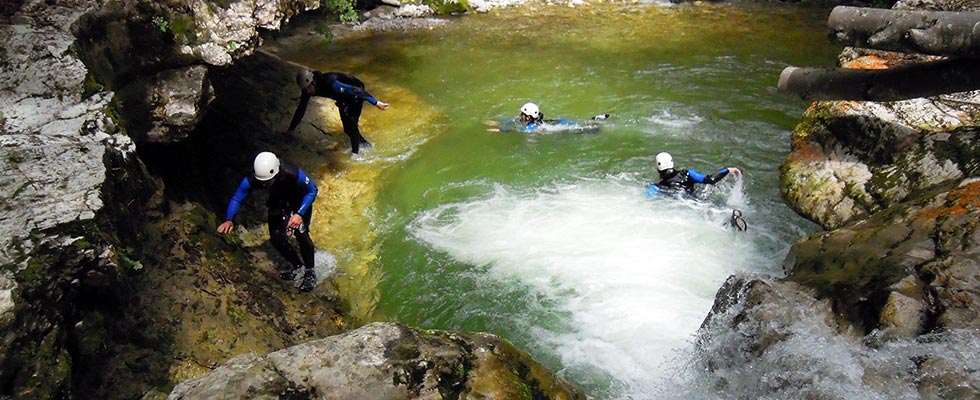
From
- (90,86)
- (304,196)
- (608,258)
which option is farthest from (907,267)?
(90,86)

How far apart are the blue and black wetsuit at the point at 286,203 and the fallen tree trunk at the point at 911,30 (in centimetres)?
568

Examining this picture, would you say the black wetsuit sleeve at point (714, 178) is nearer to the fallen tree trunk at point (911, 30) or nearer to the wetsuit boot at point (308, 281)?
the fallen tree trunk at point (911, 30)

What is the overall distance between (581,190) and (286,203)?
15.0 feet

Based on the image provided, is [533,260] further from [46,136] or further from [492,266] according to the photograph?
[46,136]

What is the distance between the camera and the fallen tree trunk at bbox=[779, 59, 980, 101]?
17.1 ft

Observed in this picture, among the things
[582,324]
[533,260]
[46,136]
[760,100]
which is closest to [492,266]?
[533,260]

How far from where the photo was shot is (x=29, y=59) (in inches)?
197

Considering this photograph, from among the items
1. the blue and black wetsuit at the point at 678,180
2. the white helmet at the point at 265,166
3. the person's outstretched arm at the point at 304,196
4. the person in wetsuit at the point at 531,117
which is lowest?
the person in wetsuit at the point at 531,117

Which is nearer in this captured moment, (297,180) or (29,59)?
(29,59)

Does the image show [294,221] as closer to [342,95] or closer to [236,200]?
[236,200]

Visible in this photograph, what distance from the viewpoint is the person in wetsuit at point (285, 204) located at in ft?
19.4

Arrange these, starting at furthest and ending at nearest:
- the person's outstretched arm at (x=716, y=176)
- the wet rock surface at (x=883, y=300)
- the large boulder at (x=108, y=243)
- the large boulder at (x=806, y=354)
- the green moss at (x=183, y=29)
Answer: the person's outstretched arm at (x=716, y=176) → the green moss at (x=183, y=29) → the large boulder at (x=108, y=243) → the wet rock surface at (x=883, y=300) → the large boulder at (x=806, y=354)

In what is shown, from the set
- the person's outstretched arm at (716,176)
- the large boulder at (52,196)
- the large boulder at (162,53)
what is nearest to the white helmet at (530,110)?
the person's outstretched arm at (716,176)

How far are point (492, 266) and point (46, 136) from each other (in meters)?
4.66
